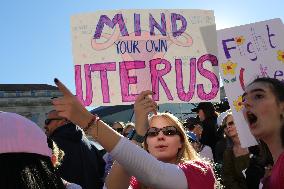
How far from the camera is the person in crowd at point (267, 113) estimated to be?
2170 mm

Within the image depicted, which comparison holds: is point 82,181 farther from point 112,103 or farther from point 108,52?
point 108,52

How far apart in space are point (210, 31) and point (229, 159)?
1199mm

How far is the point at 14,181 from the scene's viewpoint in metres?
1.18

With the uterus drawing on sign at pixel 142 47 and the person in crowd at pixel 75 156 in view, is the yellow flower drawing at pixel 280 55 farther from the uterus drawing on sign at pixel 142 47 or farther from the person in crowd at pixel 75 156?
the person in crowd at pixel 75 156

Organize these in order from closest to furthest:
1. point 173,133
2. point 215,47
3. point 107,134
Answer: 1. point 107,134
2. point 173,133
3. point 215,47

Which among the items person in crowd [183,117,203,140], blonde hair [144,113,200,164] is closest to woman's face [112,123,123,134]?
person in crowd [183,117,203,140]

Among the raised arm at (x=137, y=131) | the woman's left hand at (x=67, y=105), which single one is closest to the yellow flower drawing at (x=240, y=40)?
the raised arm at (x=137, y=131)

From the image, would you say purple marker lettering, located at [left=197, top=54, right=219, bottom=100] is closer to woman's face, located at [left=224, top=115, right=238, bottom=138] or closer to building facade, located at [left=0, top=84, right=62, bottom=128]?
woman's face, located at [left=224, top=115, right=238, bottom=138]

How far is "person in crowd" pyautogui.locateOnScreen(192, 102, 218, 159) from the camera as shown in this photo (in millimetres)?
5270

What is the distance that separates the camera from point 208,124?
17.6ft

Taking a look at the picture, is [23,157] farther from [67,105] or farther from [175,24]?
[175,24]

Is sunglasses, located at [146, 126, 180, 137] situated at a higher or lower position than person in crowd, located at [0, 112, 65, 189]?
lower

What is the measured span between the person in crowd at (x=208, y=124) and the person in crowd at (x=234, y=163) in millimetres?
1004

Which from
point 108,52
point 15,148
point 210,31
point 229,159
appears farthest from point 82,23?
point 15,148
